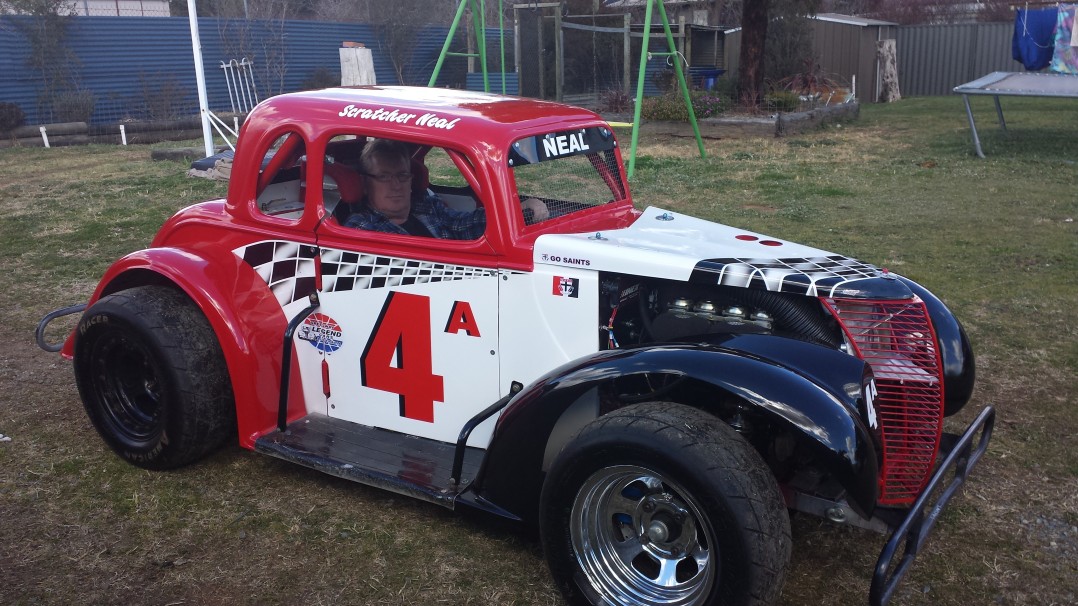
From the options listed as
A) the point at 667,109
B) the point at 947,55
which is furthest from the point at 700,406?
the point at 947,55

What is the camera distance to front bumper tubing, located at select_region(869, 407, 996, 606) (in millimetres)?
2818

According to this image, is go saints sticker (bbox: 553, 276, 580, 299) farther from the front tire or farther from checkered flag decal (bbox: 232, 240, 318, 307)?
checkered flag decal (bbox: 232, 240, 318, 307)

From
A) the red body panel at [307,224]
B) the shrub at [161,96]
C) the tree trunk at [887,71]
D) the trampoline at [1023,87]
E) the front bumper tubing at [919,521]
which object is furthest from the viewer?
the tree trunk at [887,71]

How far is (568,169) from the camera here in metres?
4.20

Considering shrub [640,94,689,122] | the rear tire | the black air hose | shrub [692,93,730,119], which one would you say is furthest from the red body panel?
shrub [692,93,730,119]

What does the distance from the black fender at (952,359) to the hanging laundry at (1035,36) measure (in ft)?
44.8

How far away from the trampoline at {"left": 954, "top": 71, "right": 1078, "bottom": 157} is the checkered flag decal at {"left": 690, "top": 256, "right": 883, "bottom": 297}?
1083 centimetres

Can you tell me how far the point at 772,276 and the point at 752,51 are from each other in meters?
14.9

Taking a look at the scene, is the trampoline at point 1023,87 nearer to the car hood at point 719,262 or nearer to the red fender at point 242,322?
the car hood at point 719,262

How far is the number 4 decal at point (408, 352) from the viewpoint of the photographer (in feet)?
12.5

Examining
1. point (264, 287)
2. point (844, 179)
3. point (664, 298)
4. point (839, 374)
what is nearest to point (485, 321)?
point (664, 298)

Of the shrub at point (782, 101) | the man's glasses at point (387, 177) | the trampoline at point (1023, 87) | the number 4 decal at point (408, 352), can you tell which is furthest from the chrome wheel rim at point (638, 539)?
the shrub at point (782, 101)

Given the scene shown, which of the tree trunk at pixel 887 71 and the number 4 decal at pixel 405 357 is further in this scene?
the tree trunk at pixel 887 71

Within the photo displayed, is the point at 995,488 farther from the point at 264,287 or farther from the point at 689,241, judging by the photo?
the point at 264,287
